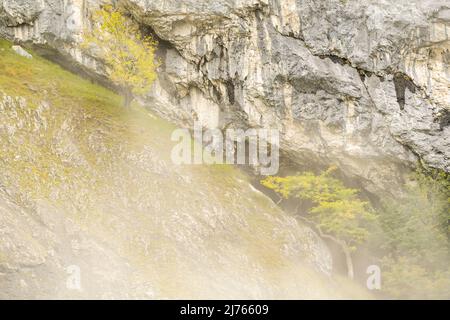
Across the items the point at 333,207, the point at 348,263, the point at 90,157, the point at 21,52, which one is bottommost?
the point at 348,263

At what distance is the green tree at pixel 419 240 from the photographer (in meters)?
31.0

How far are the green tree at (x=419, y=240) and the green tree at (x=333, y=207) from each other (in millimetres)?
1749

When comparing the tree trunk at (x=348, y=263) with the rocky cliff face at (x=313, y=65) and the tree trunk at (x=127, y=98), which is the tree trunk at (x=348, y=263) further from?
the tree trunk at (x=127, y=98)

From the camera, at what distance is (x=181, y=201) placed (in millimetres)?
30797

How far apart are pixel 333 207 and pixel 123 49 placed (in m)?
18.9

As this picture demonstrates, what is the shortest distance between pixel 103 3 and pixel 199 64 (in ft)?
27.9

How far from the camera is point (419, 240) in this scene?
32.1m

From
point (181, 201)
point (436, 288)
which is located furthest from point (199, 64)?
point (436, 288)

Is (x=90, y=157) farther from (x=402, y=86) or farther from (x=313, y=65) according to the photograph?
(x=402, y=86)

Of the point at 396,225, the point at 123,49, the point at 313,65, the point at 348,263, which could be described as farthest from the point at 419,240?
the point at 123,49

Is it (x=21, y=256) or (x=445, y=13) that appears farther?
(x=445, y=13)

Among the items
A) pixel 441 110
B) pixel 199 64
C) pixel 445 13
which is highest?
pixel 445 13
